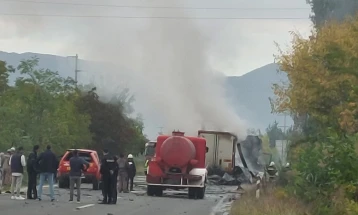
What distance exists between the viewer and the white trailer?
51.5 m

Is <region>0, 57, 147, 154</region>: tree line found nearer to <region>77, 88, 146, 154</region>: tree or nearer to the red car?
<region>77, 88, 146, 154</region>: tree

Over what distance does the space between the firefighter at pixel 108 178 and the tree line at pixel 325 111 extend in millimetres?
5569

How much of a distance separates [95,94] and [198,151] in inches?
1060

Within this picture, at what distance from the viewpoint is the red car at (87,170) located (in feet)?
127

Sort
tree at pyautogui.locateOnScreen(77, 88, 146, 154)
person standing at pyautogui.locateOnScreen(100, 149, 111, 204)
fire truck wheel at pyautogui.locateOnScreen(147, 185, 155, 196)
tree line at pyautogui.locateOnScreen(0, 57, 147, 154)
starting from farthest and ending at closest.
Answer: tree at pyautogui.locateOnScreen(77, 88, 146, 154)
tree line at pyautogui.locateOnScreen(0, 57, 147, 154)
fire truck wheel at pyautogui.locateOnScreen(147, 185, 155, 196)
person standing at pyautogui.locateOnScreen(100, 149, 111, 204)

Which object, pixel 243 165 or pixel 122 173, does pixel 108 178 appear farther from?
pixel 243 165

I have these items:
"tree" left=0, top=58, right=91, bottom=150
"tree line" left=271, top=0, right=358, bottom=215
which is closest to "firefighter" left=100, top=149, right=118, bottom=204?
"tree line" left=271, top=0, right=358, bottom=215

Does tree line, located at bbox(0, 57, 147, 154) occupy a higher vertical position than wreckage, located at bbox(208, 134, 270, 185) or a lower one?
higher

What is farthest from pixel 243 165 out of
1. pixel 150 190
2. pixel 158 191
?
pixel 150 190

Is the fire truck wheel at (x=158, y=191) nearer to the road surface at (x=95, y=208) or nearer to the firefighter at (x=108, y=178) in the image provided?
the road surface at (x=95, y=208)

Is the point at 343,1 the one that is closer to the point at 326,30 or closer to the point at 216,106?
the point at 216,106

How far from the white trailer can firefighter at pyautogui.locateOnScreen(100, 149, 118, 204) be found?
2307 centimetres

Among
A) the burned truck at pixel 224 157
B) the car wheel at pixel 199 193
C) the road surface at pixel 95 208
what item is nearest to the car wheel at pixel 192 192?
the car wheel at pixel 199 193

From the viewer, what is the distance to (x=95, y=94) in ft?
208
